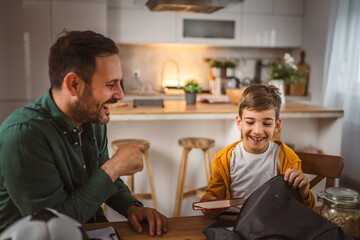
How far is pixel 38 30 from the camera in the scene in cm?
385

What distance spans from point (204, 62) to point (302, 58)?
4.20ft

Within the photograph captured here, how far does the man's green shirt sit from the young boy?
506 mm

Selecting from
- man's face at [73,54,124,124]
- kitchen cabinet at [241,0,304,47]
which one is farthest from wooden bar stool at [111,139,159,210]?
kitchen cabinet at [241,0,304,47]

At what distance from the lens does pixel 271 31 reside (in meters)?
4.71

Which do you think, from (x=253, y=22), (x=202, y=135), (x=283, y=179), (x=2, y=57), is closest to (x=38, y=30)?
(x=2, y=57)

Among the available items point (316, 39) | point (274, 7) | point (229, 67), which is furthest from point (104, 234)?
point (274, 7)

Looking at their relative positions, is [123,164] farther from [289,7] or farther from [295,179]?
[289,7]

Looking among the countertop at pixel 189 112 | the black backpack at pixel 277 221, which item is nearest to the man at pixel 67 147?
the black backpack at pixel 277 221

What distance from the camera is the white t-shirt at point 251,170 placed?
1417 mm

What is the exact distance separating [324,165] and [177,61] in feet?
11.9

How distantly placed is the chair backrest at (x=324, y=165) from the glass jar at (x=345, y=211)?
53 cm

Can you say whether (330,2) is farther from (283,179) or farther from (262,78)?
(283,179)

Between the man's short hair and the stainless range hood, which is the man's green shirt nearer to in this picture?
the man's short hair

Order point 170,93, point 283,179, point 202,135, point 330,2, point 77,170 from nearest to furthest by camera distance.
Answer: point 283,179 → point 77,170 → point 202,135 → point 330,2 → point 170,93
